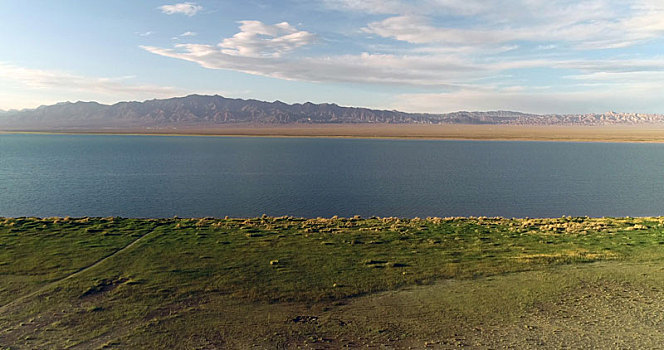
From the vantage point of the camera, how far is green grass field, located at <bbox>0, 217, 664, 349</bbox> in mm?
16125

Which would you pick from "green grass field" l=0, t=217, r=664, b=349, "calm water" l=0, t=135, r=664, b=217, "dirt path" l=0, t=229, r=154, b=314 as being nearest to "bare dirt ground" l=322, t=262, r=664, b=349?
"green grass field" l=0, t=217, r=664, b=349

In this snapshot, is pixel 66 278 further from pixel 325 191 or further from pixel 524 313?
pixel 325 191

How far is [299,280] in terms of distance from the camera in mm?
22250

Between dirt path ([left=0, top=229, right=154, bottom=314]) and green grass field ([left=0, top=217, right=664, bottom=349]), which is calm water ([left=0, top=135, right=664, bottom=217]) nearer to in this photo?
green grass field ([left=0, top=217, right=664, bottom=349])

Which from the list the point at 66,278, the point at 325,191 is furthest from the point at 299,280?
the point at 325,191

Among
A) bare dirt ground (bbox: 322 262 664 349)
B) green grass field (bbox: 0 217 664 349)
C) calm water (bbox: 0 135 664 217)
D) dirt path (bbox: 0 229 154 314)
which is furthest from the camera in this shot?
calm water (bbox: 0 135 664 217)

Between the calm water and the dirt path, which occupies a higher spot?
the dirt path

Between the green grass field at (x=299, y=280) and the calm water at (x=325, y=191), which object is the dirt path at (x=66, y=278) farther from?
the calm water at (x=325, y=191)

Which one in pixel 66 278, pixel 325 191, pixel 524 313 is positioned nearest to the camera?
pixel 524 313

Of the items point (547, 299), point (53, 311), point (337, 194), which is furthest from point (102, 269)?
point (337, 194)

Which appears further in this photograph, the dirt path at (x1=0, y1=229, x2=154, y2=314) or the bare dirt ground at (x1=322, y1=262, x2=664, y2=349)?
the dirt path at (x1=0, y1=229, x2=154, y2=314)

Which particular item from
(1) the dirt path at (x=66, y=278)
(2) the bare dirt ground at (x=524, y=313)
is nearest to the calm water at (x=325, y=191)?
(1) the dirt path at (x=66, y=278)

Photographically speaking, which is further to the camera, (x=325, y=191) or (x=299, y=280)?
(x=325, y=191)

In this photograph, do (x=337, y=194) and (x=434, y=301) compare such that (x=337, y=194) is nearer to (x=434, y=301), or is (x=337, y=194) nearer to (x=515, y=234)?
(x=515, y=234)
